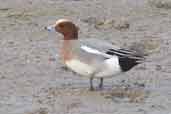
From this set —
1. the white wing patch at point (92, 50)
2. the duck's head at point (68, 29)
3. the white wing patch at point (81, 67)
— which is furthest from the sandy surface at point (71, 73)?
the duck's head at point (68, 29)

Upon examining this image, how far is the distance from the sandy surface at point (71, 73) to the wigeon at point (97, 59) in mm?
264

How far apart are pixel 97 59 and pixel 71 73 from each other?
972mm

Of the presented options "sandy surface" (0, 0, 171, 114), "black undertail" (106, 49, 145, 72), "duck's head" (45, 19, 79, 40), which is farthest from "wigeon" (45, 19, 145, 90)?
"sandy surface" (0, 0, 171, 114)

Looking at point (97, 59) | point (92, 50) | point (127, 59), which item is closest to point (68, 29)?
point (92, 50)

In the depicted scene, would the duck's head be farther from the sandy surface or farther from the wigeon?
the sandy surface

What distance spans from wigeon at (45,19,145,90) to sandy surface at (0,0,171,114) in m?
0.26

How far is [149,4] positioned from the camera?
44.2 feet

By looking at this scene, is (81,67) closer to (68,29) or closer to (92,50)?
(92,50)

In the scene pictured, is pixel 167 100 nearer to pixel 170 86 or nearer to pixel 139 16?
pixel 170 86

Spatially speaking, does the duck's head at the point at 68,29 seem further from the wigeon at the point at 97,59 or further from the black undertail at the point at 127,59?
the black undertail at the point at 127,59

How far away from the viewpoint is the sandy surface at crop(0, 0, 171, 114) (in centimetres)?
875

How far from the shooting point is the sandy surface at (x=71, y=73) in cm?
875

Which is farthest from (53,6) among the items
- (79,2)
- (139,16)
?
(139,16)

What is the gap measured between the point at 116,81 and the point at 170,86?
0.70m
